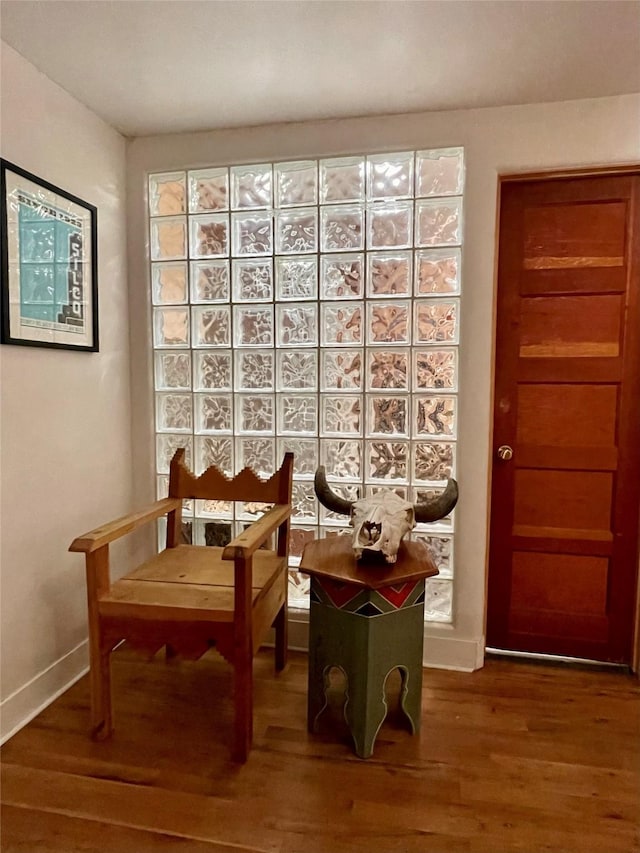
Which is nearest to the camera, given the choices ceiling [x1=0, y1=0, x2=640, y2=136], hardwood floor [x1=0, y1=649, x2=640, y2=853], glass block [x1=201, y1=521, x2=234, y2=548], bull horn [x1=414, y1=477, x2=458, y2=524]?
hardwood floor [x1=0, y1=649, x2=640, y2=853]

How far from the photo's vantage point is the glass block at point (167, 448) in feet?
7.77

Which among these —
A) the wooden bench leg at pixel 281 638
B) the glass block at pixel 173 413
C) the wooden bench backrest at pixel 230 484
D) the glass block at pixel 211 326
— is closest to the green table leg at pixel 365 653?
the wooden bench leg at pixel 281 638

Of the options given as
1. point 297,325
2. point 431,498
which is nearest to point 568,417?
point 431,498

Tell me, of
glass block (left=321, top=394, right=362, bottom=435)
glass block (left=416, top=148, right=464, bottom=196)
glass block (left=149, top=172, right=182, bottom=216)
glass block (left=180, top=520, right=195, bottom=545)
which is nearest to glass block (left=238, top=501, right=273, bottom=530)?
glass block (left=180, top=520, right=195, bottom=545)

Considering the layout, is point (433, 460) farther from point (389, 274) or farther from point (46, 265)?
point (46, 265)

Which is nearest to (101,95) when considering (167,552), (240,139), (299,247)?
(240,139)

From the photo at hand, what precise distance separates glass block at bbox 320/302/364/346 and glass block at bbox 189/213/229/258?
0.53 meters

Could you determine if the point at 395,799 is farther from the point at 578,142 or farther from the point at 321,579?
the point at 578,142

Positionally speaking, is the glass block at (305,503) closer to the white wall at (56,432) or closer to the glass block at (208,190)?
the white wall at (56,432)

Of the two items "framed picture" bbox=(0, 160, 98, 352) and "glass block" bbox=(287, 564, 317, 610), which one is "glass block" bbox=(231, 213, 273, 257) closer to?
"framed picture" bbox=(0, 160, 98, 352)

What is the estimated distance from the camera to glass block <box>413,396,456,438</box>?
84.4 inches

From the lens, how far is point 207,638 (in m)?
1.62

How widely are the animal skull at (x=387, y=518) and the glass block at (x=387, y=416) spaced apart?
471mm

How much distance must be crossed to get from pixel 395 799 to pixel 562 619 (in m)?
1.12
